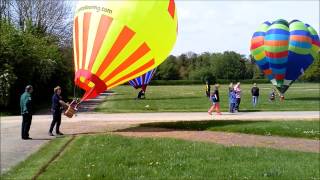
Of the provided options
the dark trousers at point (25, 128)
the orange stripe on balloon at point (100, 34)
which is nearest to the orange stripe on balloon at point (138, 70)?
the orange stripe on balloon at point (100, 34)

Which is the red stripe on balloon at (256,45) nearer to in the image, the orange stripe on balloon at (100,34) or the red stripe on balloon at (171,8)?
the red stripe on balloon at (171,8)

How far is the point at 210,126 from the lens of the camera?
1866 centimetres

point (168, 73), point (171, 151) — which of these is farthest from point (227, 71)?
point (171, 151)

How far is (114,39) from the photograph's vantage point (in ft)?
45.5

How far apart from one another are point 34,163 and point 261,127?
8.91 m

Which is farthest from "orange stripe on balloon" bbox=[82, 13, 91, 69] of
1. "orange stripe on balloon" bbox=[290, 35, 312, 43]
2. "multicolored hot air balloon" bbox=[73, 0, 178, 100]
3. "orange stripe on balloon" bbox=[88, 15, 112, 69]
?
"orange stripe on balloon" bbox=[290, 35, 312, 43]

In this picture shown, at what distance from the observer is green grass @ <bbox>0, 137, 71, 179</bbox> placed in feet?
32.9

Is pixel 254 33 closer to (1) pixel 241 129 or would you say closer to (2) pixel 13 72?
(2) pixel 13 72

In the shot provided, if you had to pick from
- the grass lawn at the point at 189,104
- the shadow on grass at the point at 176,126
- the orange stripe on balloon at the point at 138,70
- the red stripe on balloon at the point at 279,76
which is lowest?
the shadow on grass at the point at 176,126

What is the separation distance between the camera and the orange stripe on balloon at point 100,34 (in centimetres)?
1379

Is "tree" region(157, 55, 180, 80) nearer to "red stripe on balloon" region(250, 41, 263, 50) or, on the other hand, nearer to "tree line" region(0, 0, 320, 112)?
"tree line" region(0, 0, 320, 112)

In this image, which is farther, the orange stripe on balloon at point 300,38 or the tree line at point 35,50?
the orange stripe on balloon at point 300,38

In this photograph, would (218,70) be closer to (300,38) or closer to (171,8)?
(300,38)

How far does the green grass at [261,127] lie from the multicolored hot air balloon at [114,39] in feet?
15.3
